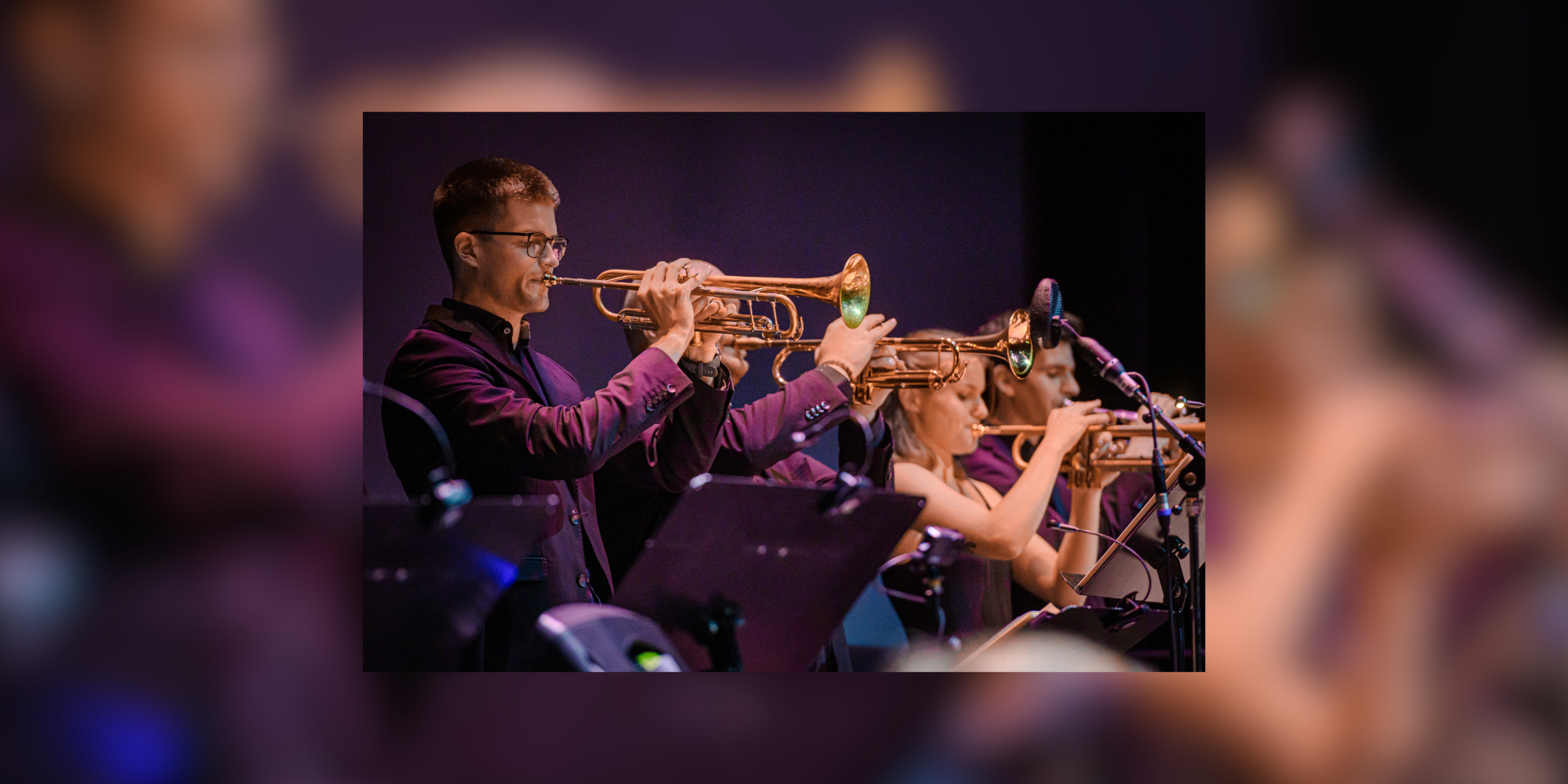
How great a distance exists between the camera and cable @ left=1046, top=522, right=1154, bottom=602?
11.4 ft

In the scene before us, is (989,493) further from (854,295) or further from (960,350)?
(854,295)

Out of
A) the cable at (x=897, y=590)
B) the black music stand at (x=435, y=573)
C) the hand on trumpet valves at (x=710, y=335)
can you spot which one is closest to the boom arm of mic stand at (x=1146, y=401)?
the cable at (x=897, y=590)

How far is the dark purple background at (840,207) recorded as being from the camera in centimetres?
346

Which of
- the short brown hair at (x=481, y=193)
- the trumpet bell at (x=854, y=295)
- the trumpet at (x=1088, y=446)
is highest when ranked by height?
the short brown hair at (x=481, y=193)

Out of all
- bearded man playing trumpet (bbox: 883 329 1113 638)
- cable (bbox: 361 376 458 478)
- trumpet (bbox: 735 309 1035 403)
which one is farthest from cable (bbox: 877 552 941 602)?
cable (bbox: 361 376 458 478)

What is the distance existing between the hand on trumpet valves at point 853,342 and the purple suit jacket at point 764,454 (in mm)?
48

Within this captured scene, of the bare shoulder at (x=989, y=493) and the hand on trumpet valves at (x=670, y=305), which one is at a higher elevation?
the hand on trumpet valves at (x=670, y=305)

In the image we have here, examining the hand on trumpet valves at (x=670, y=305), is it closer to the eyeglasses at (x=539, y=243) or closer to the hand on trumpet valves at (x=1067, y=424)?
the eyeglasses at (x=539, y=243)

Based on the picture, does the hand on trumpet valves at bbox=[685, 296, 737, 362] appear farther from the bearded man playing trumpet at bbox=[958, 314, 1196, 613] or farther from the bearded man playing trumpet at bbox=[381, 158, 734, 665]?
the bearded man playing trumpet at bbox=[958, 314, 1196, 613]

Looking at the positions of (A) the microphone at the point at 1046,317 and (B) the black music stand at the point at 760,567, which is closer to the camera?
(B) the black music stand at the point at 760,567
